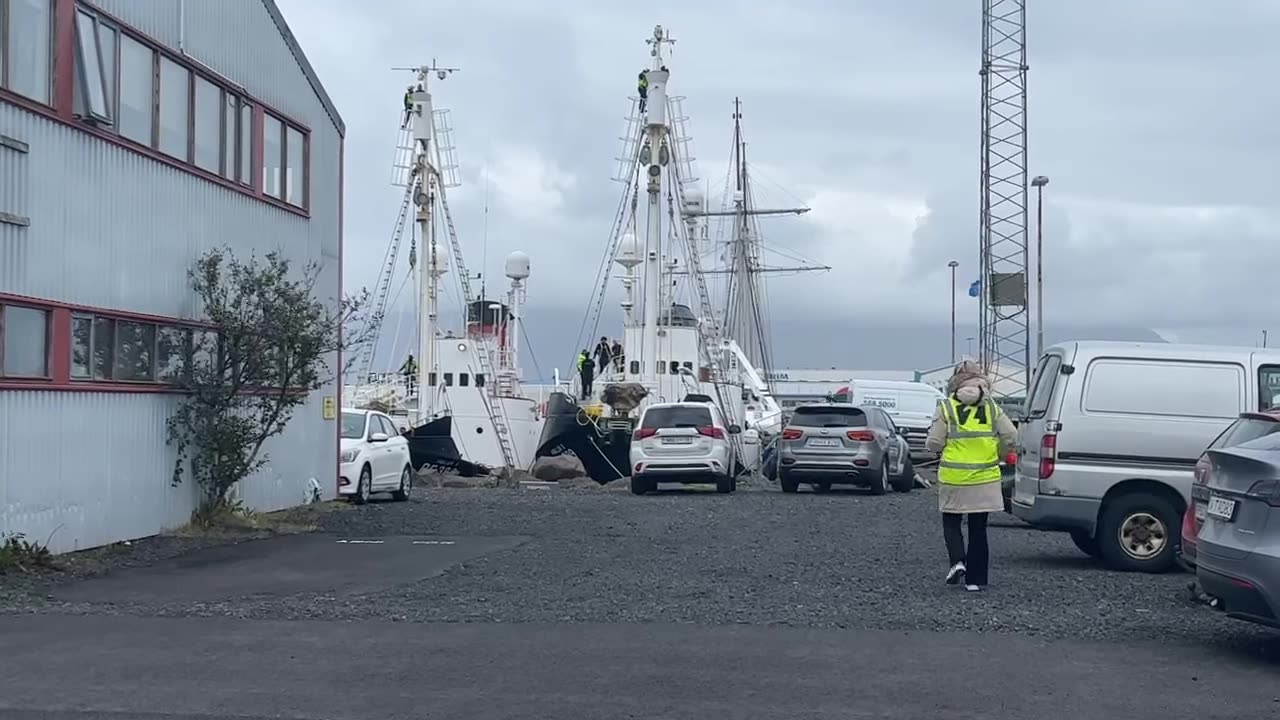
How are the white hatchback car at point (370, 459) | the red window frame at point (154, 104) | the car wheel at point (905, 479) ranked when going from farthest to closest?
the car wheel at point (905, 479) < the white hatchback car at point (370, 459) < the red window frame at point (154, 104)

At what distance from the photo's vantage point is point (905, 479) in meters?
29.6

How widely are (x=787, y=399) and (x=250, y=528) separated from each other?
8373 cm

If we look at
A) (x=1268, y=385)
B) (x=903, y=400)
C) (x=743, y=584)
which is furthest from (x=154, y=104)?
(x=903, y=400)

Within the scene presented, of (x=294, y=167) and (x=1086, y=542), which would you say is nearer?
(x=1086, y=542)

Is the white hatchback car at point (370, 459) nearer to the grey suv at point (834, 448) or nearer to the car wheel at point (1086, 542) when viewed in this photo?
the grey suv at point (834, 448)

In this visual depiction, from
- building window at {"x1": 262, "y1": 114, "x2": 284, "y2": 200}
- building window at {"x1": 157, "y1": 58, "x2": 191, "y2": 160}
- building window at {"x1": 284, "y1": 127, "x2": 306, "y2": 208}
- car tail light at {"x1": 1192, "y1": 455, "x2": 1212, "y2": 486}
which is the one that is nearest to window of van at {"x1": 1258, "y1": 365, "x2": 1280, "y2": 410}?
car tail light at {"x1": 1192, "y1": 455, "x2": 1212, "y2": 486}

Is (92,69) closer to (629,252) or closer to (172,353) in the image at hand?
(172,353)

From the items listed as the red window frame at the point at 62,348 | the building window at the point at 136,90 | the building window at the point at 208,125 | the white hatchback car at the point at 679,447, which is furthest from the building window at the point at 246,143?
the white hatchback car at the point at 679,447

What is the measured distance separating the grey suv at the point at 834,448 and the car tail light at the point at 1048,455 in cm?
1329

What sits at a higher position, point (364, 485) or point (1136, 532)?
point (1136, 532)

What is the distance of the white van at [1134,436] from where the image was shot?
13.7 meters

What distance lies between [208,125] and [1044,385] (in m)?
10.7

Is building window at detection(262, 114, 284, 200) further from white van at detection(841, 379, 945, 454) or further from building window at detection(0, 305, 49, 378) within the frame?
white van at detection(841, 379, 945, 454)

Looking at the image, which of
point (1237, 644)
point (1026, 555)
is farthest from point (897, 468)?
point (1237, 644)
